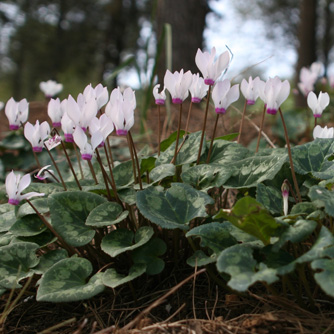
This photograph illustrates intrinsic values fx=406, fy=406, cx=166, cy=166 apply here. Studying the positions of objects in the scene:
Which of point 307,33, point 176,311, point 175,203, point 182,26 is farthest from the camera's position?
point 307,33

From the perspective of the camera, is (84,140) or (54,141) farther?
(54,141)

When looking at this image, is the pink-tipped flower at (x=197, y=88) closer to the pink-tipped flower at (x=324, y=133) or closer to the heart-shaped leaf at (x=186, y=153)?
the heart-shaped leaf at (x=186, y=153)

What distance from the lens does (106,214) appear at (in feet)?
4.74

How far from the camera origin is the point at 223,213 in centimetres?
114

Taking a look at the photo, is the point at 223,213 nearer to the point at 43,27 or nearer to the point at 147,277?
the point at 147,277

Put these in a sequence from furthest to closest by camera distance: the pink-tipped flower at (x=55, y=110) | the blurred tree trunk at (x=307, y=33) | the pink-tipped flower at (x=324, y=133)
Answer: the blurred tree trunk at (x=307, y=33), the pink-tipped flower at (x=324, y=133), the pink-tipped flower at (x=55, y=110)

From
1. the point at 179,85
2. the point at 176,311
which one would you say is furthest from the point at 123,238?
the point at 179,85

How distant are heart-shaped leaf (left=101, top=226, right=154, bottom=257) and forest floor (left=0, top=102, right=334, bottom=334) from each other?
162 mm

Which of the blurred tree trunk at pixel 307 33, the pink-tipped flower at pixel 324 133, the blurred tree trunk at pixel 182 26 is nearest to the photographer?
the pink-tipped flower at pixel 324 133

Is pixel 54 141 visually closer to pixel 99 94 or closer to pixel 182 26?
pixel 99 94

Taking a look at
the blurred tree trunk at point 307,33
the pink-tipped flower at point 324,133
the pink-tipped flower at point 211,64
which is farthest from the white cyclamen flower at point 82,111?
the blurred tree trunk at point 307,33

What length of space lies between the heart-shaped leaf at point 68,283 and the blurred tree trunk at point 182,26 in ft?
13.5

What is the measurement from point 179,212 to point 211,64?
525mm

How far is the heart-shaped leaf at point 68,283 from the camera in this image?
123cm
